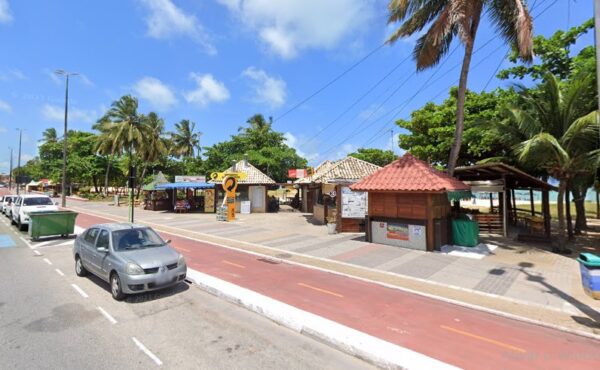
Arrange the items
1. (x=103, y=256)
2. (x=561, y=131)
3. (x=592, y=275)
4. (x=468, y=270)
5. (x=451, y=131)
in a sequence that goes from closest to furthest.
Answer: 1. (x=592, y=275)
2. (x=103, y=256)
3. (x=468, y=270)
4. (x=561, y=131)
5. (x=451, y=131)

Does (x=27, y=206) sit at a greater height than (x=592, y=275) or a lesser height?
greater

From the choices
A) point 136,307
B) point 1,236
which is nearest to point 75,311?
point 136,307

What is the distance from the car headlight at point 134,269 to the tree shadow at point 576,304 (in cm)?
898

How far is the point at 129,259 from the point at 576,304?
10.1 metres

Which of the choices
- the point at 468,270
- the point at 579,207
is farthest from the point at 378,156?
the point at 468,270

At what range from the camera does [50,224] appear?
15.0 m

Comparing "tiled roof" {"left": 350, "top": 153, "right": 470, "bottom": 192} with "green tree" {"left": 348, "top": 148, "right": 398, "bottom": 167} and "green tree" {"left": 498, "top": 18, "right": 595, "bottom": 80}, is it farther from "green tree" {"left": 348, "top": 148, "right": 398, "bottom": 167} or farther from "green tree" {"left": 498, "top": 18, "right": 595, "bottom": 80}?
"green tree" {"left": 348, "top": 148, "right": 398, "bottom": 167}

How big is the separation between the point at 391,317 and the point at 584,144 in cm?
1106

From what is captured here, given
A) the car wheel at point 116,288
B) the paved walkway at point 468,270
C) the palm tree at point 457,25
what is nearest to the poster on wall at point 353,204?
the paved walkway at point 468,270

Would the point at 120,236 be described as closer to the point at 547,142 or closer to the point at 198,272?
the point at 198,272

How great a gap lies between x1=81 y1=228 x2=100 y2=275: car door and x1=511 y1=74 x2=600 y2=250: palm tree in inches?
523

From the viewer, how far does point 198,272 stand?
9.32 meters

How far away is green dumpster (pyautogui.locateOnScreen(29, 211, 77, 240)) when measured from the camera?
1457cm

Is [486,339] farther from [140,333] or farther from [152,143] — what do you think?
[152,143]
